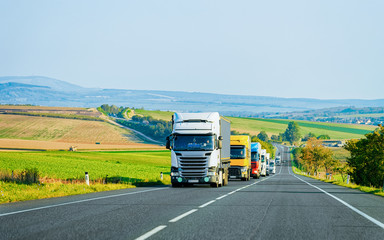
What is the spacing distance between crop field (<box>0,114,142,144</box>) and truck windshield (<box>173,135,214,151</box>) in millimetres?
105539

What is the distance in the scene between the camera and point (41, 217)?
11969 millimetres

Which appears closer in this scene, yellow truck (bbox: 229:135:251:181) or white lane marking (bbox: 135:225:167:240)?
white lane marking (bbox: 135:225:167:240)

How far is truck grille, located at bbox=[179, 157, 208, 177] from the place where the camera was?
28125mm

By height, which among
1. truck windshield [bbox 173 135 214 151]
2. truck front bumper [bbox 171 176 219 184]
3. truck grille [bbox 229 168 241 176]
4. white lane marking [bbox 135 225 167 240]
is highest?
truck windshield [bbox 173 135 214 151]

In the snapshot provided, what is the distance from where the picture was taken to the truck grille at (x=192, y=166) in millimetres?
28125

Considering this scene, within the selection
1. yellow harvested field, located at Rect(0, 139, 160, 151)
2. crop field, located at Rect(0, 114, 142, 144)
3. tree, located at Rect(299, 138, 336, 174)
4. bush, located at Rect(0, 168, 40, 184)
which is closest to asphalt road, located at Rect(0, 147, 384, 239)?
bush, located at Rect(0, 168, 40, 184)

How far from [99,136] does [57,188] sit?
12320cm

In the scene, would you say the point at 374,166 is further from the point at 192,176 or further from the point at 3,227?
the point at 3,227

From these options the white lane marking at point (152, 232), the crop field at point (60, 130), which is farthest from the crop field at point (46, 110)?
the white lane marking at point (152, 232)

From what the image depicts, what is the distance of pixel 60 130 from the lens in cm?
14388

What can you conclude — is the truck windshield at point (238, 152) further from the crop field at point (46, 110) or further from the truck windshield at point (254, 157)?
the crop field at point (46, 110)

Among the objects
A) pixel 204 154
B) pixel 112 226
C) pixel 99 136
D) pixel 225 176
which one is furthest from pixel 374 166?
pixel 99 136

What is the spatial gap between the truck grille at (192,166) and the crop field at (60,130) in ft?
347

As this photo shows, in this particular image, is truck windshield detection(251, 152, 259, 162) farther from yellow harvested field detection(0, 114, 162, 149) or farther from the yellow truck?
yellow harvested field detection(0, 114, 162, 149)
